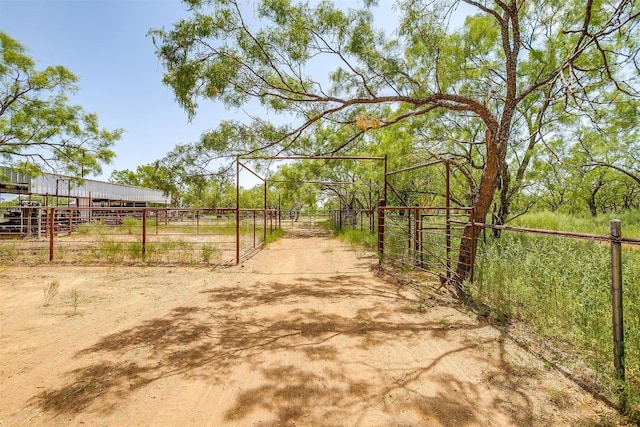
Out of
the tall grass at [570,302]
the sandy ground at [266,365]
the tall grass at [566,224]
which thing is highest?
the tall grass at [566,224]

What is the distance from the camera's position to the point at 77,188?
74.2ft

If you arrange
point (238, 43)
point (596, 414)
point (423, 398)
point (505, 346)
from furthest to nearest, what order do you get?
point (238, 43)
point (505, 346)
point (423, 398)
point (596, 414)

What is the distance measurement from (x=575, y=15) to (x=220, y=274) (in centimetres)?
1023

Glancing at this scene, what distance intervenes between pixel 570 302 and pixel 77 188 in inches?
1079

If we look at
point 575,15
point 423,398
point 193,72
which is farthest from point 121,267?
point 575,15

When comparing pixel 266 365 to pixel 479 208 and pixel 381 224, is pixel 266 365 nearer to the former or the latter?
pixel 479 208

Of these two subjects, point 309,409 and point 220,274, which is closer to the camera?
point 309,409

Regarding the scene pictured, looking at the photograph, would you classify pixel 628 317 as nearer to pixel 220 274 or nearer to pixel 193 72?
pixel 193 72

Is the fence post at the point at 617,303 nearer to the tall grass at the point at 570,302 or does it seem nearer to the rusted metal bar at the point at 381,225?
the tall grass at the point at 570,302

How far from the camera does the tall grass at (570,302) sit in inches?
112

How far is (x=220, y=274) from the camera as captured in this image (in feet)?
24.8

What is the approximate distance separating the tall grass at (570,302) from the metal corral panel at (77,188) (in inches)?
328

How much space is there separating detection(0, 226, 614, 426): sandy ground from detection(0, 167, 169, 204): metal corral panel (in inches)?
209

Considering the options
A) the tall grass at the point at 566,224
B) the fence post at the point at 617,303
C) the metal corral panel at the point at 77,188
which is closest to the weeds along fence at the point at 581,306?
the fence post at the point at 617,303
